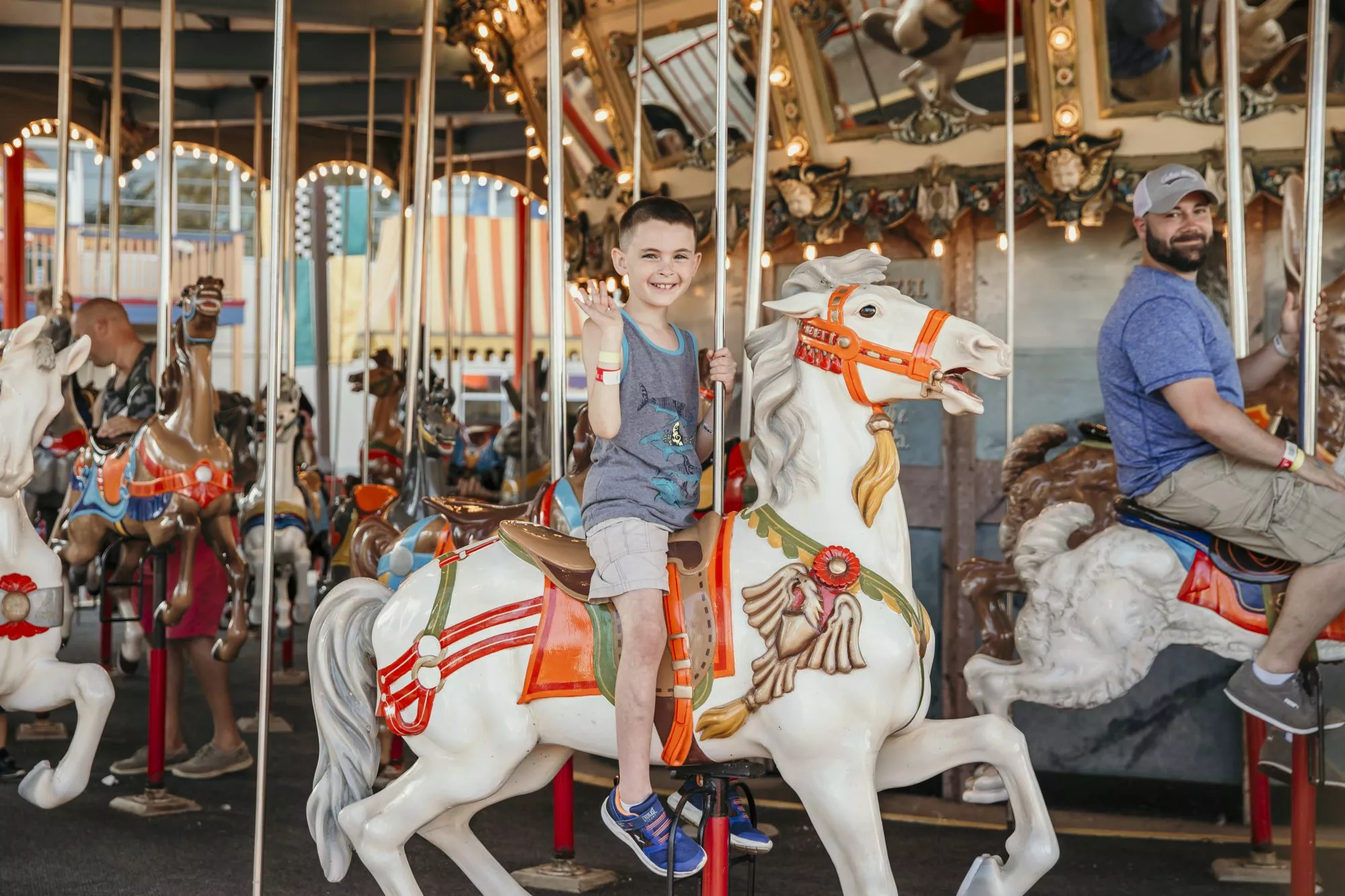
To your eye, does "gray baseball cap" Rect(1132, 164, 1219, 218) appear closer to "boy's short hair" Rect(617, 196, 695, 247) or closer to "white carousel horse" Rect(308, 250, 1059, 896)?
"white carousel horse" Rect(308, 250, 1059, 896)

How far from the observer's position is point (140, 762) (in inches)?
231

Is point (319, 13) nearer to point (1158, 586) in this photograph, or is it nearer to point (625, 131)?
point (625, 131)

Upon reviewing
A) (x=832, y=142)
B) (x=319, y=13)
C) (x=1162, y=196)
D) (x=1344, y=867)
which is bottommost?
(x=1344, y=867)

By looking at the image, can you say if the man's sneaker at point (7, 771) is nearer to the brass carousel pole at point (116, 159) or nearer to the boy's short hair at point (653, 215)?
the brass carousel pole at point (116, 159)

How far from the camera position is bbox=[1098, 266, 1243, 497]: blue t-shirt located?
3.63 metres

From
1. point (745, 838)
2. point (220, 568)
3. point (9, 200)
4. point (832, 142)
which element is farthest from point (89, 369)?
point (745, 838)

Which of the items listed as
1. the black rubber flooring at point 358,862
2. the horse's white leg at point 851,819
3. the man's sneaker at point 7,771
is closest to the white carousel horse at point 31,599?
the black rubber flooring at point 358,862

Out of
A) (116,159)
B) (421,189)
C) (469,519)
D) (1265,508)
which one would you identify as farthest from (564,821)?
(116,159)

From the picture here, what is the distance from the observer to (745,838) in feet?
10.5

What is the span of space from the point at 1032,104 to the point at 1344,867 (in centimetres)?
294

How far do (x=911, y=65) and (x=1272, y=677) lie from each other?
9.93ft

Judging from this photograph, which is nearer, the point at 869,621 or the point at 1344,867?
the point at 869,621

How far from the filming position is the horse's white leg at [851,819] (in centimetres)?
275

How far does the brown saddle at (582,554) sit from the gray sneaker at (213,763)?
10.9 feet
